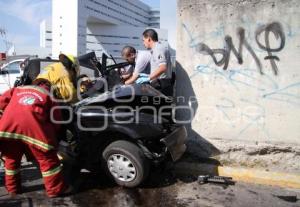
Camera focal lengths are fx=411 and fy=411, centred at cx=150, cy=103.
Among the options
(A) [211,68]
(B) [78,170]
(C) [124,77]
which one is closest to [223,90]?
(A) [211,68]

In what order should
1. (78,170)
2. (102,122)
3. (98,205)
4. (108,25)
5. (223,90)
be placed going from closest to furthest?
1. (98,205)
2. (102,122)
3. (78,170)
4. (223,90)
5. (108,25)

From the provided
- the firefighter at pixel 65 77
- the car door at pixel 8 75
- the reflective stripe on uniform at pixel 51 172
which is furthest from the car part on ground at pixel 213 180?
the car door at pixel 8 75

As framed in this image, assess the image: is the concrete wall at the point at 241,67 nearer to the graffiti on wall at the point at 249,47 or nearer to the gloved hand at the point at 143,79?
the graffiti on wall at the point at 249,47

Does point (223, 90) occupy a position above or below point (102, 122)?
above

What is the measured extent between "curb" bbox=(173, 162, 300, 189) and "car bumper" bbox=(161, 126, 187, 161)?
624 mm

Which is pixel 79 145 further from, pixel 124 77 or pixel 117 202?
pixel 124 77

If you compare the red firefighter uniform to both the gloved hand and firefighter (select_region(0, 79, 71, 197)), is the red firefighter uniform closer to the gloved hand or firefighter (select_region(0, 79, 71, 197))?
firefighter (select_region(0, 79, 71, 197))

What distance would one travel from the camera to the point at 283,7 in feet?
19.4

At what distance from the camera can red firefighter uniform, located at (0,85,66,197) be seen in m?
4.86

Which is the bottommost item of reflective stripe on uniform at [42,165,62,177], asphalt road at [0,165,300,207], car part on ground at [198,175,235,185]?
asphalt road at [0,165,300,207]

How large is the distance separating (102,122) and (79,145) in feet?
1.54

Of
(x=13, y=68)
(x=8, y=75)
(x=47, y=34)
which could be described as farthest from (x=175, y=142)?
(x=47, y=34)

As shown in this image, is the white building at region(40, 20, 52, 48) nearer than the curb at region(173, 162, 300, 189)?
Result: No

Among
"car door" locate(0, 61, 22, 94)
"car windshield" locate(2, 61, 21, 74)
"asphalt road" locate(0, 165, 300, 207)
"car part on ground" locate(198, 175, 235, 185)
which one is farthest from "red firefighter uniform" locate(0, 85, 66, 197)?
"car windshield" locate(2, 61, 21, 74)
